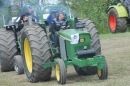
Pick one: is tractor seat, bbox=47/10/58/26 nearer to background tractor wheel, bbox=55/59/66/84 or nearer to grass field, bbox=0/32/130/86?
grass field, bbox=0/32/130/86

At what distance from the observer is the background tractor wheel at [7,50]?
11219 millimetres

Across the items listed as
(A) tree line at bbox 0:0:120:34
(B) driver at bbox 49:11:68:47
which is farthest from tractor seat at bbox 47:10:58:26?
(A) tree line at bbox 0:0:120:34

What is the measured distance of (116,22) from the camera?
19969 millimetres

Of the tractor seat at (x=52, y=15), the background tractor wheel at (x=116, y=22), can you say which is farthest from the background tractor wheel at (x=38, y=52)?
the background tractor wheel at (x=116, y=22)

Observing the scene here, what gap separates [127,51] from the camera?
13.1 metres

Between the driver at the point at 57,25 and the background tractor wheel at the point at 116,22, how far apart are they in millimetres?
10304

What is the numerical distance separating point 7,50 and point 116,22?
9.67m

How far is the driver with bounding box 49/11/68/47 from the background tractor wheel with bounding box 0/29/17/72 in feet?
6.50

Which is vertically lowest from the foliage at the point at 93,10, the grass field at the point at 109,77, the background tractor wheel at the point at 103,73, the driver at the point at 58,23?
the foliage at the point at 93,10

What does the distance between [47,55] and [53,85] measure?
709 mm

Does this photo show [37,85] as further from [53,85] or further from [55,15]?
[55,15]

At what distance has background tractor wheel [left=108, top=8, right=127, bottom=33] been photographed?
1966 centimetres

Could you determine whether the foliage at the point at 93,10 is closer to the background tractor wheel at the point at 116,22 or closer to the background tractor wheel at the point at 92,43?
the background tractor wheel at the point at 116,22

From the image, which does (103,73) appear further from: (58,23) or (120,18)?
(120,18)
